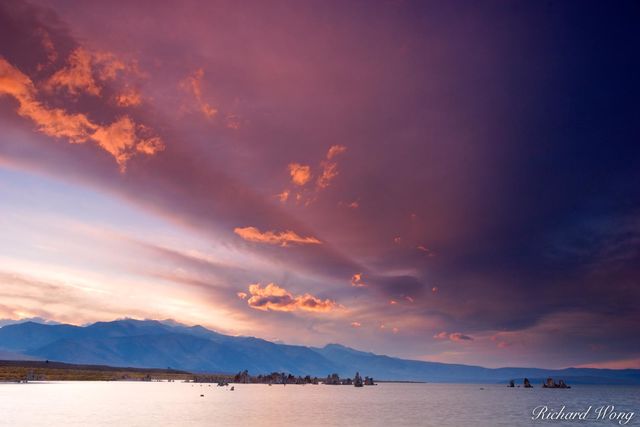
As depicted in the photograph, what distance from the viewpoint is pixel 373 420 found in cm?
9256

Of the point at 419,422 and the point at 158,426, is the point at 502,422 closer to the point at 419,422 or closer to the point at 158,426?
the point at 419,422

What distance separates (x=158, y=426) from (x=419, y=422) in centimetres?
4413

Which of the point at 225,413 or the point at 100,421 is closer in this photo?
the point at 100,421

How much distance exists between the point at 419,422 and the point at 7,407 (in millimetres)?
72259

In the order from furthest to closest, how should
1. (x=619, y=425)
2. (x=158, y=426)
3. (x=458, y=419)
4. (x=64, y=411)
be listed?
(x=458, y=419) < (x=619, y=425) < (x=64, y=411) < (x=158, y=426)

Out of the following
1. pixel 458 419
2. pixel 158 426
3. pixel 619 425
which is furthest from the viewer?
pixel 458 419

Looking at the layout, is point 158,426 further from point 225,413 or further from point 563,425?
point 563,425

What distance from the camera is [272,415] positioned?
9650 centimetres

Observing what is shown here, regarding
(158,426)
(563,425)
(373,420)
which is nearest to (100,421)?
(158,426)

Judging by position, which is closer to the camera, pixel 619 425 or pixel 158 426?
pixel 158 426

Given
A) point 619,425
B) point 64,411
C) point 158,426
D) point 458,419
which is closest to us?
point 158,426

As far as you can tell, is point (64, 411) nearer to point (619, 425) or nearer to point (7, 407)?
point (7, 407)

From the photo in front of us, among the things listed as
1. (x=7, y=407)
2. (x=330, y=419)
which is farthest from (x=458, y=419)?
(x=7, y=407)

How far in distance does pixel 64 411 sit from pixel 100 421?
1784cm
